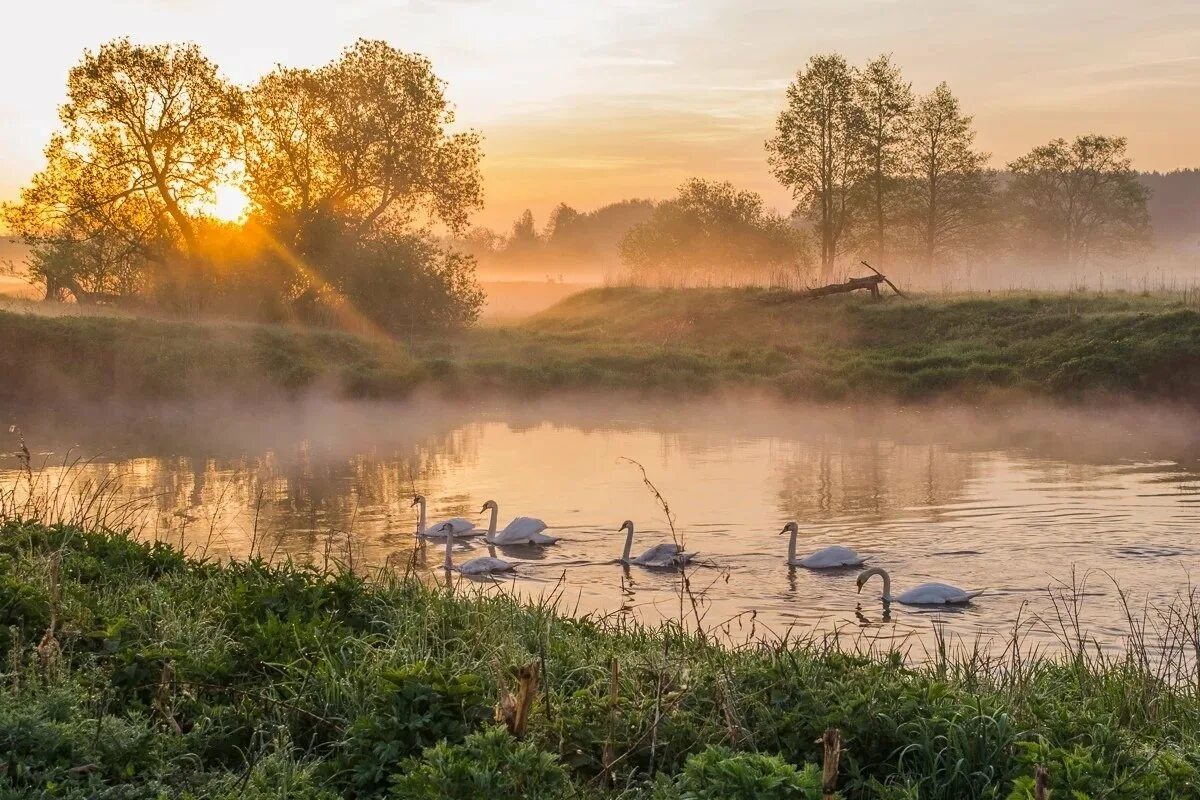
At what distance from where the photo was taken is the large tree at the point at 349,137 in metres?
40.5

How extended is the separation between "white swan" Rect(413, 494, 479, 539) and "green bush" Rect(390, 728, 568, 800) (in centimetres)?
926

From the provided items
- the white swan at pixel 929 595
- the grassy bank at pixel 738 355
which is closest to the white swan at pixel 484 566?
the white swan at pixel 929 595

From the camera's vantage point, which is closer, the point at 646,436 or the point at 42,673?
the point at 42,673

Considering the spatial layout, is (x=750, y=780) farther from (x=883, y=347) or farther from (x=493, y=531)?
(x=883, y=347)

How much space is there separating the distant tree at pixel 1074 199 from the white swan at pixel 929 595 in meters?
67.6

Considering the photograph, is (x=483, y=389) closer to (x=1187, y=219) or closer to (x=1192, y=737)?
(x=1192, y=737)

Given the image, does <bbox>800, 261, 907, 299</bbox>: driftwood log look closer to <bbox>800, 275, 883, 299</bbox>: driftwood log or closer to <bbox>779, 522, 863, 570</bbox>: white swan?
<bbox>800, 275, 883, 299</bbox>: driftwood log

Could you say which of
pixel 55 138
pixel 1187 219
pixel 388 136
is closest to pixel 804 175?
pixel 388 136

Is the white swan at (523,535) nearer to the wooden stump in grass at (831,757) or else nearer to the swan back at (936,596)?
the swan back at (936,596)

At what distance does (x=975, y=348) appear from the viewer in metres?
31.8

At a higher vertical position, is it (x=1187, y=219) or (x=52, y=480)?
(x=1187, y=219)

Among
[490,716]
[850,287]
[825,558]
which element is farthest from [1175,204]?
→ [490,716]

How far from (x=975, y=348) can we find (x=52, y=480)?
75.0 feet

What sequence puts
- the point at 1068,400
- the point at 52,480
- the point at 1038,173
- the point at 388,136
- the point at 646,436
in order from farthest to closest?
the point at 1038,173, the point at 388,136, the point at 1068,400, the point at 646,436, the point at 52,480
